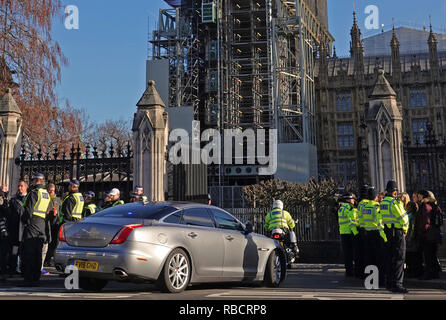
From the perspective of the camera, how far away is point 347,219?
33.3ft

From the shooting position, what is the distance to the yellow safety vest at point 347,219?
32.8ft

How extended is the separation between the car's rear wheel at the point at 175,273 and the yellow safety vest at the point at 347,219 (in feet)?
13.8

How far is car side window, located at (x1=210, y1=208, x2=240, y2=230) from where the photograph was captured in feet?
26.2

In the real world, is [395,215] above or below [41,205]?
below

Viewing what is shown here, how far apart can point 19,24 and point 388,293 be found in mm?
15865

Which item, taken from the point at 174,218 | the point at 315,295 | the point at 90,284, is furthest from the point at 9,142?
the point at 315,295

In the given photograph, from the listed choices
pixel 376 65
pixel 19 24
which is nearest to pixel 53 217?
pixel 19 24

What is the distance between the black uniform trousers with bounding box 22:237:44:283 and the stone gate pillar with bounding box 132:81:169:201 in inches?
216

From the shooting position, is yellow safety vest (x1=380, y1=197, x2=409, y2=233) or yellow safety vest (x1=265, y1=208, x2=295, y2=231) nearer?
yellow safety vest (x1=380, y1=197, x2=409, y2=233)

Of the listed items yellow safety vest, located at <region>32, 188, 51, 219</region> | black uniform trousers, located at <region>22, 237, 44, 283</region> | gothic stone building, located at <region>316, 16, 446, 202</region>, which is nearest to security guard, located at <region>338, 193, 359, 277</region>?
yellow safety vest, located at <region>32, 188, 51, 219</region>

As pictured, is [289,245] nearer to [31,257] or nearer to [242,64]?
[31,257]

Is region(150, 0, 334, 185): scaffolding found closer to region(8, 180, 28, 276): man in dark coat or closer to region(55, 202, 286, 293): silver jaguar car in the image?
region(8, 180, 28, 276): man in dark coat

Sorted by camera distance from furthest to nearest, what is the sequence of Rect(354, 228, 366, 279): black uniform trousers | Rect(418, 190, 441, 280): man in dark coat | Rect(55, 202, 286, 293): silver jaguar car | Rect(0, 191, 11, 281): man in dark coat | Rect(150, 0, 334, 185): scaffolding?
Rect(150, 0, 334, 185): scaffolding < Rect(354, 228, 366, 279): black uniform trousers < Rect(418, 190, 441, 280): man in dark coat < Rect(0, 191, 11, 281): man in dark coat < Rect(55, 202, 286, 293): silver jaguar car

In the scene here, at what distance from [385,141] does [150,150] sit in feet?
20.9
